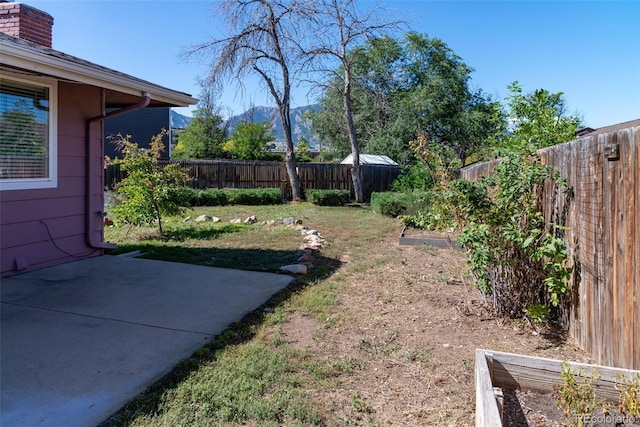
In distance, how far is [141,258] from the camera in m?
6.06

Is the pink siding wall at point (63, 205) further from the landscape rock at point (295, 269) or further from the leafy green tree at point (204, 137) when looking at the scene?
the leafy green tree at point (204, 137)

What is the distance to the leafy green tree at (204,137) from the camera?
31891mm

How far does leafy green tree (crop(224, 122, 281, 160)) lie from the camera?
30.0 meters

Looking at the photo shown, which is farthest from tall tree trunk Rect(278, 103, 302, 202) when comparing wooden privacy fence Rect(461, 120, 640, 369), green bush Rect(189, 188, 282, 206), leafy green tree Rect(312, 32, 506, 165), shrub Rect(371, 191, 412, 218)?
wooden privacy fence Rect(461, 120, 640, 369)

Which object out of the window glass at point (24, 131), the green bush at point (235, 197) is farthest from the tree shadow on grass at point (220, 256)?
the green bush at point (235, 197)

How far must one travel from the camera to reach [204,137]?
3225 centimetres

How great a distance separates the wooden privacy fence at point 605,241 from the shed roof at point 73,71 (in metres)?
4.42

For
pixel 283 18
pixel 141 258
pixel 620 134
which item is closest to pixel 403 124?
pixel 283 18

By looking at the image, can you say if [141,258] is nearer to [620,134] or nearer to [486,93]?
[620,134]

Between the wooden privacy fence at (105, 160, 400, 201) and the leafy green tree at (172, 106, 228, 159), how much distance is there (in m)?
14.1

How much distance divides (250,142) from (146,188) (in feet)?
74.0

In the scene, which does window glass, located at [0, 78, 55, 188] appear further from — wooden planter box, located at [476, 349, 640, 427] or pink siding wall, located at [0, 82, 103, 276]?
wooden planter box, located at [476, 349, 640, 427]

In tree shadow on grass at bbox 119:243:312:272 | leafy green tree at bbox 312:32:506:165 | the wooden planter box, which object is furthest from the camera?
leafy green tree at bbox 312:32:506:165

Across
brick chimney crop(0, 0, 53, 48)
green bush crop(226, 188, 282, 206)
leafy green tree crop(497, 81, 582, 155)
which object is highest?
brick chimney crop(0, 0, 53, 48)
